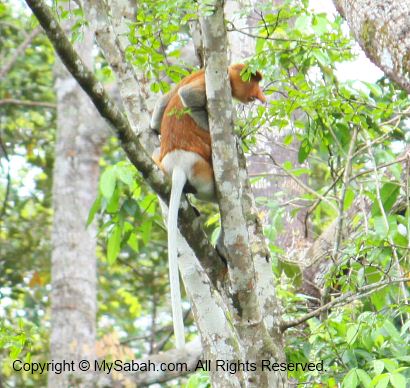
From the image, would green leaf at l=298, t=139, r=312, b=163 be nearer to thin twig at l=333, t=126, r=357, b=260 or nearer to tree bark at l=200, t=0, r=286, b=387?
thin twig at l=333, t=126, r=357, b=260

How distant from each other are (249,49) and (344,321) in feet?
7.98

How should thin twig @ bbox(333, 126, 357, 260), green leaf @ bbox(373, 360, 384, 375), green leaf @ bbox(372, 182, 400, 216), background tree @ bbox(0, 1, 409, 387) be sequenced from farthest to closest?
green leaf @ bbox(372, 182, 400, 216) < thin twig @ bbox(333, 126, 357, 260) < background tree @ bbox(0, 1, 409, 387) < green leaf @ bbox(373, 360, 384, 375)

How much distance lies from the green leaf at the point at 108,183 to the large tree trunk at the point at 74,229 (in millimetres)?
2555

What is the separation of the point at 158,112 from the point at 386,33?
4.39 feet

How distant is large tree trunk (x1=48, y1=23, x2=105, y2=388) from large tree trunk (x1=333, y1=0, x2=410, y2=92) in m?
3.86

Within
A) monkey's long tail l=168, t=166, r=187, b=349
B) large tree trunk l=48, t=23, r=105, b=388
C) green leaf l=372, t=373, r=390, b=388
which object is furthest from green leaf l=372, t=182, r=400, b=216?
large tree trunk l=48, t=23, r=105, b=388

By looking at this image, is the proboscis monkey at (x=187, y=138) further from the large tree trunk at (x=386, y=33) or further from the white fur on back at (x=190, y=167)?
the large tree trunk at (x=386, y=33)

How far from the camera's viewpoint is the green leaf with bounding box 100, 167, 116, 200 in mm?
3662

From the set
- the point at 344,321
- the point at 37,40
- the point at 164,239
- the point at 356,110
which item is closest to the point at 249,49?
the point at 356,110

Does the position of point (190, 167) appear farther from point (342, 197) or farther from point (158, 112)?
point (342, 197)

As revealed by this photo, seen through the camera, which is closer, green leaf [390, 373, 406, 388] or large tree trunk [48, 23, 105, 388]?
green leaf [390, 373, 406, 388]

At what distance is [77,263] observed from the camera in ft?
22.4

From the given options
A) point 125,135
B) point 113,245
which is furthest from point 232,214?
point 113,245

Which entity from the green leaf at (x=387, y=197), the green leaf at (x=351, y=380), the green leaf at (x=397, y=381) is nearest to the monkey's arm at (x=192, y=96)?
the green leaf at (x=387, y=197)
